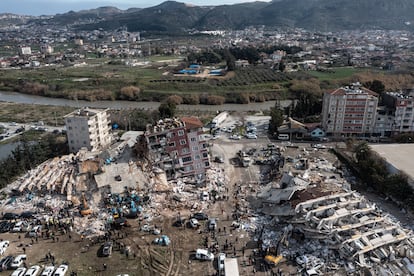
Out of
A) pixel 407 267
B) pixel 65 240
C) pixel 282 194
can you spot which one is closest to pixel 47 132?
pixel 65 240

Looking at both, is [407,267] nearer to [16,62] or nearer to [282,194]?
[282,194]

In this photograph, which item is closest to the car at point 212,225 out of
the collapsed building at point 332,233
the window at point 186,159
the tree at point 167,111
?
the collapsed building at point 332,233

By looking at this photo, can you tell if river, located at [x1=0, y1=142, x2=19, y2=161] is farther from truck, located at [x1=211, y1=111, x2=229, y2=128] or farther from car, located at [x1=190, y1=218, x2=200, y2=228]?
car, located at [x1=190, y1=218, x2=200, y2=228]

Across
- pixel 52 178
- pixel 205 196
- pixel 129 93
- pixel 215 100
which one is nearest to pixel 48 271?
pixel 52 178

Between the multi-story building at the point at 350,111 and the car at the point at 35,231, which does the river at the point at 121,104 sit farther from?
the car at the point at 35,231

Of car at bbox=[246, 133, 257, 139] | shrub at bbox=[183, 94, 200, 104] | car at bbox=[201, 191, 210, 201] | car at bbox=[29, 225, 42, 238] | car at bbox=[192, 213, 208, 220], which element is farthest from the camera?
shrub at bbox=[183, 94, 200, 104]

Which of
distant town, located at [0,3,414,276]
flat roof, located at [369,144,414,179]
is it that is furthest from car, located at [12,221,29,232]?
flat roof, located at [369,144,414,179]

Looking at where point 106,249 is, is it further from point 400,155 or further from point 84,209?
point 400,155

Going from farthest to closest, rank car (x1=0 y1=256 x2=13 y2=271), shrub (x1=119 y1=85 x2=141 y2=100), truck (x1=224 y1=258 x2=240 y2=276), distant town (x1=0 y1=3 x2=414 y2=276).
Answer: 1. shrub (x1=119 y1=85 x2=141 y2=100)
2. distant town (x1=0 y1=3 x2=414 y2=276)
3. car (x1=0 y1=256 x2=13 y2=271)
4. truck (x1=224 y1=258 x2=240 y2=276)
